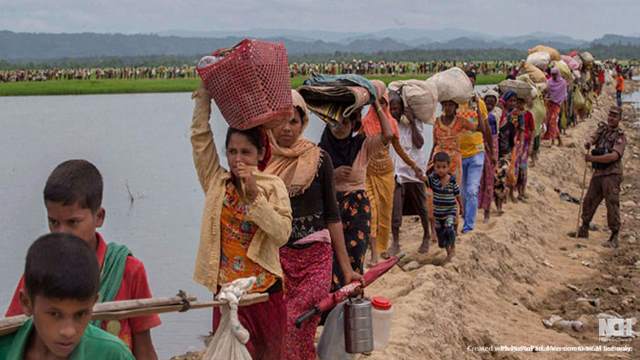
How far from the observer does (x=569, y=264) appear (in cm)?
1075

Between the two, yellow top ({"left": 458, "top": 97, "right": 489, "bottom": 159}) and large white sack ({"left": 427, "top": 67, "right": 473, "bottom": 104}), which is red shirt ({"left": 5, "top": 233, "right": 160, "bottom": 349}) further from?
yellow top ({"left": 458, "top": 97, "right": 489, "bottom": 159})

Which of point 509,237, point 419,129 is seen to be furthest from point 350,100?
point 509,237

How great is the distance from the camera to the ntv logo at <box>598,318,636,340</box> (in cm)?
793

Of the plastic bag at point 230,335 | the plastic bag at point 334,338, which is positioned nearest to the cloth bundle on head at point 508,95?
the plastic bag at point 334,338

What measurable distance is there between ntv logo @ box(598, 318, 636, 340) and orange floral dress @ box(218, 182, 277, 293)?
177 inches

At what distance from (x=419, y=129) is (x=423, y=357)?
3008 millimetres

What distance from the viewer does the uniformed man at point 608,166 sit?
35.6 feet

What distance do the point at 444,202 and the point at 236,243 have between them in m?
4.58

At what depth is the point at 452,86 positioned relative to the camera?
924 centimetres

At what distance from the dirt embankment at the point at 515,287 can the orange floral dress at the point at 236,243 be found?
181 cm

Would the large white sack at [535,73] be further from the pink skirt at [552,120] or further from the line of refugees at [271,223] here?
the line of refugees at [271,223]

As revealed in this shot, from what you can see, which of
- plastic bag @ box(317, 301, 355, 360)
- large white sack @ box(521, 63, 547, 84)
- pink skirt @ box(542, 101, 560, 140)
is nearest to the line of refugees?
plastic bag @ box(317, 301, 355, 360)

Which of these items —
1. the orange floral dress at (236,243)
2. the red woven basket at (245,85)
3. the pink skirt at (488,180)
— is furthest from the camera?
the pink skirt at (488,180)

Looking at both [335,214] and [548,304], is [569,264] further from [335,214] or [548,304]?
[335,214]
